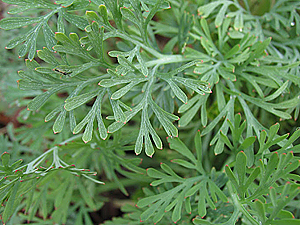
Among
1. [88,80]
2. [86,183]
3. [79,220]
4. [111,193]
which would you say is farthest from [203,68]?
[111,193]

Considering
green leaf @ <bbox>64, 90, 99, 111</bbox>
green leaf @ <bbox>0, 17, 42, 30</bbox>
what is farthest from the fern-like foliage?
green leaf @ <bbox>0, 17, 42, 30</bbox>

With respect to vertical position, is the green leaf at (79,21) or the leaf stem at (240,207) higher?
the green leaf at (79,21)

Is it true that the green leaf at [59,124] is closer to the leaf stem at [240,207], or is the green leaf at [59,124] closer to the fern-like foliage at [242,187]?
the fern-like foliage at [242,187]

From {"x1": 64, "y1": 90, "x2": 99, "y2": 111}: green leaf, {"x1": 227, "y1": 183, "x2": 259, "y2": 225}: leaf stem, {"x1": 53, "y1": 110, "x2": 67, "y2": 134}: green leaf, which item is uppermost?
{"x1": 64, "y1": 90, "x2": 99, "y2": 111}: green leaf

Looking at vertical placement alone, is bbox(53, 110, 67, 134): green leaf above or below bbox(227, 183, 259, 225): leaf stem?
above

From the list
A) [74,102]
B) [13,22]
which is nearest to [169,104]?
[74,102]

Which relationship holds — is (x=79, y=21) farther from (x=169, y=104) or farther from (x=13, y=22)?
(x=169, y=104)

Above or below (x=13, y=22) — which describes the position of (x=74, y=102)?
below

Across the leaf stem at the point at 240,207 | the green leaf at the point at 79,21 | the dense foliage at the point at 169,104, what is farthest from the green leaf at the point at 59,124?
the leaf stem at the point at 240,207

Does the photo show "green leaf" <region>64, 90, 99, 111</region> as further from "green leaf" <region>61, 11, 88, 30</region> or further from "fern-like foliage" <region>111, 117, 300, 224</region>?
"fern-like foliage" <region>111, 117, 300, 224</region>
